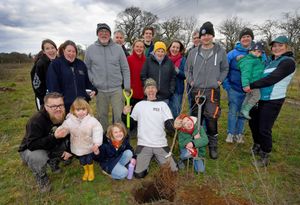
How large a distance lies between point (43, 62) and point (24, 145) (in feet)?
5.14

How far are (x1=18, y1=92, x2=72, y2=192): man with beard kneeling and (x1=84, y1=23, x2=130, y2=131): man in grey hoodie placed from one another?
1.04 m

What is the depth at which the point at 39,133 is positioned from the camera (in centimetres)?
327

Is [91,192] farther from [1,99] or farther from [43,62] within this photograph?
[1,99]

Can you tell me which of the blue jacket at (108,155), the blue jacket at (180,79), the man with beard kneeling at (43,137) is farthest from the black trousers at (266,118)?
the man with beard kneeling at (43,137)

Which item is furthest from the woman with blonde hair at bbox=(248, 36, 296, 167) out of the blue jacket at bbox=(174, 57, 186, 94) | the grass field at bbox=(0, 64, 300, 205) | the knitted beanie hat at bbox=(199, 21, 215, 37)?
the blue jacket at bbox=(174, 57, 186, 94)

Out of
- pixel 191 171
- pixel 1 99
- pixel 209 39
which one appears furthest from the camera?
pixel 1 99

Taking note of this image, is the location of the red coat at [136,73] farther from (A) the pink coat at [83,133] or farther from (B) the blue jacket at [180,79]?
(A) the pink coat at [83,133]

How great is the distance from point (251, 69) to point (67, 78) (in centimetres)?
316

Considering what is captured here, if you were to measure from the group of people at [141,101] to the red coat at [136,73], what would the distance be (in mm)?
22

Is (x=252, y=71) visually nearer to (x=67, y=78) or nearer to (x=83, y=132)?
(x=83, y=132)

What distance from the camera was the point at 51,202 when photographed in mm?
3131

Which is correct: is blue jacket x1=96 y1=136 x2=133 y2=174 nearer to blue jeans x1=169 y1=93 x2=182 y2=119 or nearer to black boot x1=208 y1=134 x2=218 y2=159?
black boot x1=208 y1=134 x2=218 y2=159

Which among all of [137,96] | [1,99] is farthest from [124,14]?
[137,96]

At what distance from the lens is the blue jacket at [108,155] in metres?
3.73
